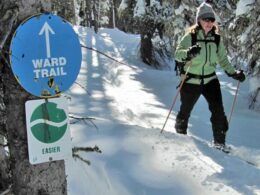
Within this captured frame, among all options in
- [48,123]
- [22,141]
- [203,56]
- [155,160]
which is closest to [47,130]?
[48,123]

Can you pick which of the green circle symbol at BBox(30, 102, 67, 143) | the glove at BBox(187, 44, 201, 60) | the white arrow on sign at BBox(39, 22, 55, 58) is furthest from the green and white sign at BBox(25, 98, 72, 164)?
the glove at BBox(187, 44, 201, 60)

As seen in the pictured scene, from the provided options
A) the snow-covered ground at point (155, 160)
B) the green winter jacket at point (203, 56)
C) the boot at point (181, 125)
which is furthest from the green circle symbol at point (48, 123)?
the boot at point (181, 125)

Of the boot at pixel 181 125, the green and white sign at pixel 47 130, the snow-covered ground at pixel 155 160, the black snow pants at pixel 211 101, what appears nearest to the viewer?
the green and white sign at pixel 47 130

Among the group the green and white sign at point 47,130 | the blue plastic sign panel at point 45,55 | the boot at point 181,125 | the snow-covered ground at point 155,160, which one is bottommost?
the boot at point 181,125

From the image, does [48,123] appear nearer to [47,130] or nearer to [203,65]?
[47,130]

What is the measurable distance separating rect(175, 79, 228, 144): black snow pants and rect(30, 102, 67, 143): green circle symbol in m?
4.52

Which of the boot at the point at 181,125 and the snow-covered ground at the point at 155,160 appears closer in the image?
the snow-covered ground at the point at 155,160

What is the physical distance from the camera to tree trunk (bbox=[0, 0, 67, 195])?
8.85 ft

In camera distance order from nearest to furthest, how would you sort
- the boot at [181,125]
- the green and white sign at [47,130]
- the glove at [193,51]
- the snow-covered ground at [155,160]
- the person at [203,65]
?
1. the green and white sign at [47,130]
2. the snow-covered ground at [155,160]
3. the glove at [193,51]
4. the person at [203,65]
5. the boot at [181,125]

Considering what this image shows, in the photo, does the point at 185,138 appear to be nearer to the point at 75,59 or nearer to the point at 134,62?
the point at 75,59

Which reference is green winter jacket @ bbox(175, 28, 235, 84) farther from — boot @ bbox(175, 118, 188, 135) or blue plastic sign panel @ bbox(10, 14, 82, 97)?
blue plastic sign panel @ bbox(10, 14, 82, 97)

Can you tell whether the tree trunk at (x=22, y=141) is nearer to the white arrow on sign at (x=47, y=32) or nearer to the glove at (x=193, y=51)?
the white arrow on sign at (x=47, y=32)

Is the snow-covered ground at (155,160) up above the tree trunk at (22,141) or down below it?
below

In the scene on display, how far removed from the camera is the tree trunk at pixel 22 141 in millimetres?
2697
